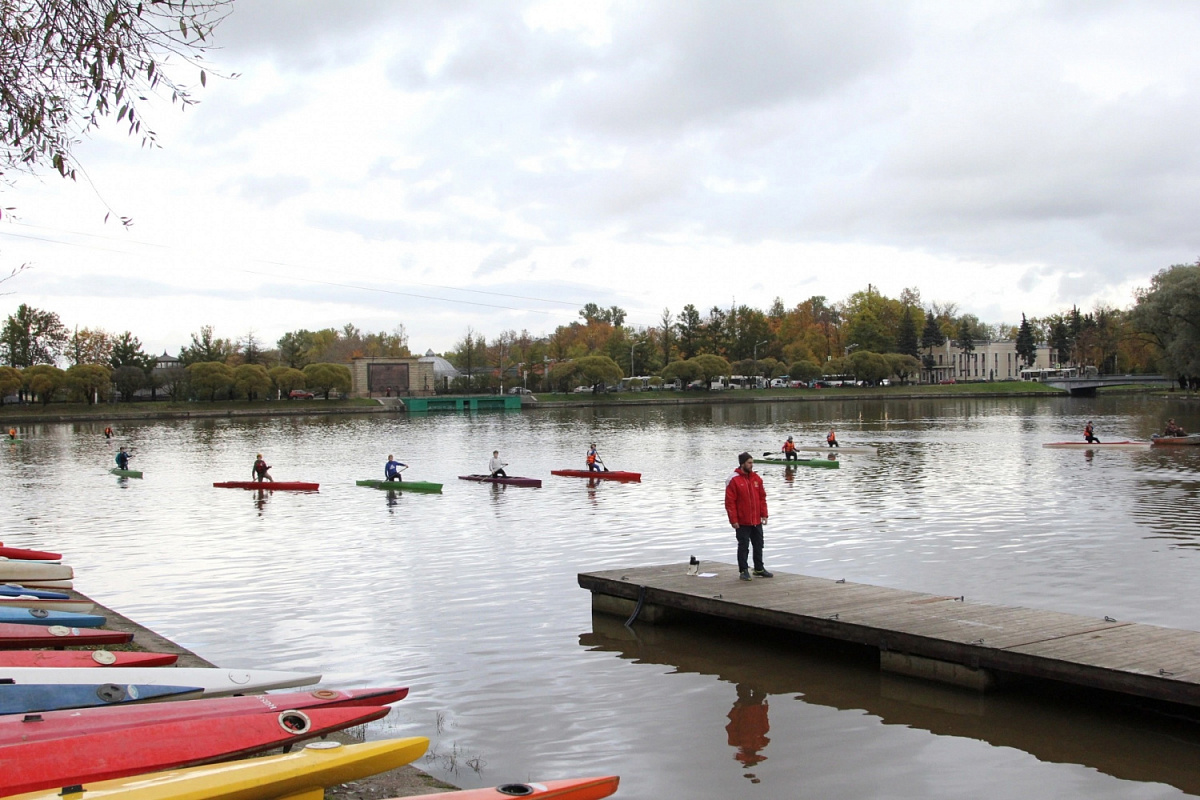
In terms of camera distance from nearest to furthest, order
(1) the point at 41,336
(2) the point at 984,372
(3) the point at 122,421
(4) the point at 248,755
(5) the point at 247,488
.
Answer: (4) the point at 248,755, (5) the point at 247,488, (3) the point at 122,421, (1) the point at 41,336, (2) the point at 984,372

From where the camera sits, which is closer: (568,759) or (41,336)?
(568,759)

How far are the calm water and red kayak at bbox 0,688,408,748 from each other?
1371 millimetres

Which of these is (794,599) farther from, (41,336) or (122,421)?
(41,336)

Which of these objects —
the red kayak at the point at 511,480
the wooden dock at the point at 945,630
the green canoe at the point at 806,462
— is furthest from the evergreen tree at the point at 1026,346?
the wooden dock at the point at 945,630

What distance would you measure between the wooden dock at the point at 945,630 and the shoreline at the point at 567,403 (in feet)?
342

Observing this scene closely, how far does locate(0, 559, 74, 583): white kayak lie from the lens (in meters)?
17.7

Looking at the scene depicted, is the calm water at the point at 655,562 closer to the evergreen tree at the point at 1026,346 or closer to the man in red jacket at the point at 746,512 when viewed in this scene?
the man in red jacket at the point at 746,512

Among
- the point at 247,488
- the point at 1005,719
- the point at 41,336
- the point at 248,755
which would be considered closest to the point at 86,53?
the point at 248,755

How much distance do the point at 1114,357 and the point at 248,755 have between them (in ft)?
571

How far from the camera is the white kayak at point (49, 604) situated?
14.3m

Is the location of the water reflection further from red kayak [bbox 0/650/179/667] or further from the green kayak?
the green kayak

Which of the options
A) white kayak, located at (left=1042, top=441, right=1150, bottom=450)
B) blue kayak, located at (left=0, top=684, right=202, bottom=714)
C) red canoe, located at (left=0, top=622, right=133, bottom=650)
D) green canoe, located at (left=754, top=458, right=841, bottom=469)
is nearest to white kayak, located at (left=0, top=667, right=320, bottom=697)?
blue kayak, located at (left=0, top=684, right=202, bottom=714)

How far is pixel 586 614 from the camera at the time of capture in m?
16.9

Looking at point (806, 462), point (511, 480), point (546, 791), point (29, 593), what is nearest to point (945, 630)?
point (546, 791)
